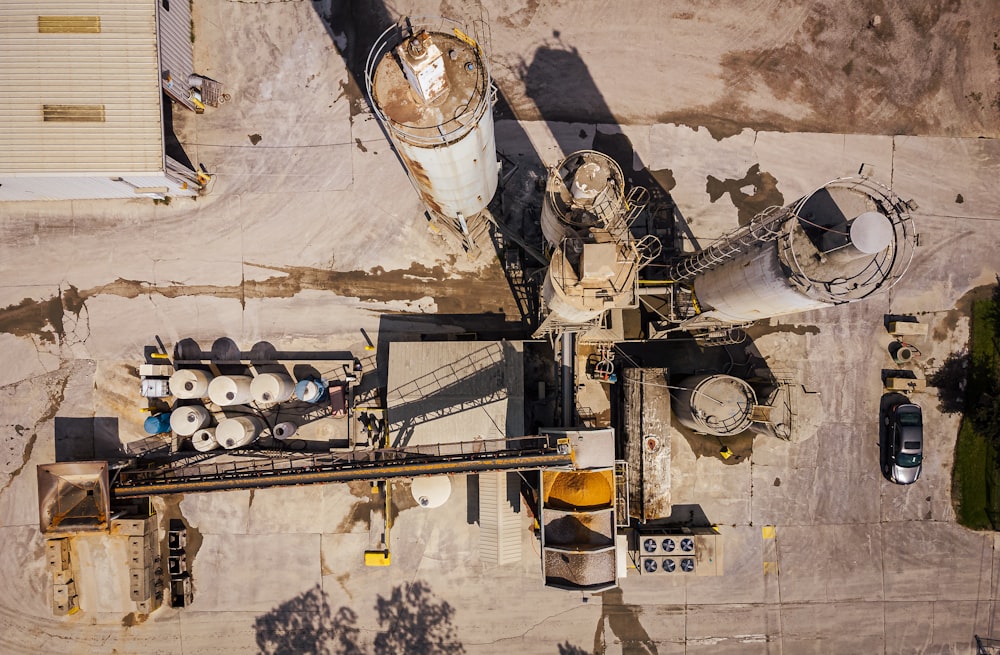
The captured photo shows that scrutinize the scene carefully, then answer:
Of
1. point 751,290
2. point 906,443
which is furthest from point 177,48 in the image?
point 906,443

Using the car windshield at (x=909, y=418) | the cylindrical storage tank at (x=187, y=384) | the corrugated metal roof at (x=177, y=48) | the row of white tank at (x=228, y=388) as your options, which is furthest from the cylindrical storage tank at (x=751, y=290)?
the corrugated metal roof at (x=177, y=48)

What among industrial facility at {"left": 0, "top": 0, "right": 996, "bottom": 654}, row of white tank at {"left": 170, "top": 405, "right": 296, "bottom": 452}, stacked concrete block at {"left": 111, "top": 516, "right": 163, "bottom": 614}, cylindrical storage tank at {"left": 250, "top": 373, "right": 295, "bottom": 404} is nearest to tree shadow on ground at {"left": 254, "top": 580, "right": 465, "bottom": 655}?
industrial facility at {"left": 0, "top": 0, "right": 996, "bottom": 654}

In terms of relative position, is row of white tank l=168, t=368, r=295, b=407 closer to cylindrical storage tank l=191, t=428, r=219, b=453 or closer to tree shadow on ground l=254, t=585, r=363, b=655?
cylindrical storage tank l=191, t=428, r=219, b=453

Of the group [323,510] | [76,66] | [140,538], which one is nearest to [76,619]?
[140,538]

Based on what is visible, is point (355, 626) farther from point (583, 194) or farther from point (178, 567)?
point (583, 194)

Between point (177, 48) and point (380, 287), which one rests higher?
point (177, 48)

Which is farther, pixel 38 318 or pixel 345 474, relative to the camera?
pixel 38 318

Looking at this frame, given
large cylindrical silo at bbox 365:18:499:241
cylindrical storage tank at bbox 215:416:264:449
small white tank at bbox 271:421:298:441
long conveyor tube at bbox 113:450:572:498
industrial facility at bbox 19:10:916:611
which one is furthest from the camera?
small white tank at bbox 271:421:298:441
